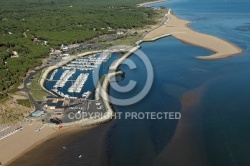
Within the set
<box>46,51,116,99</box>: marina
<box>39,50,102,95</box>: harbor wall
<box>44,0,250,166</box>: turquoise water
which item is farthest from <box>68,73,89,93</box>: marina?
<box>44,0,250,166</box>: turquoise water

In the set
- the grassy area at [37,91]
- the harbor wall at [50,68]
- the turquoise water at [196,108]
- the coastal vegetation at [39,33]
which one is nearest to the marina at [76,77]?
the harbor wall at [50,68]

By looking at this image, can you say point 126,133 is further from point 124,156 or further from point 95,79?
point 95,79

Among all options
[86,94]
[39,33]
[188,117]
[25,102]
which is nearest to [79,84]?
[86,94]

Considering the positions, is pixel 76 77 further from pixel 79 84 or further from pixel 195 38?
pixel 195 38

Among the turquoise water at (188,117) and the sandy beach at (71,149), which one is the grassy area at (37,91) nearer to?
the turquoise water at (188,117)

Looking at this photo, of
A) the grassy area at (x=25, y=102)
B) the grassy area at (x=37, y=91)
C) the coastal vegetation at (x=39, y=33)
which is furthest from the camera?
the coastal vegetation at (x=39, y=33)

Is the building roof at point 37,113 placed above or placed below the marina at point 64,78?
below

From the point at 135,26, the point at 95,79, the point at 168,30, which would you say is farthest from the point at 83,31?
the point at 95,79
